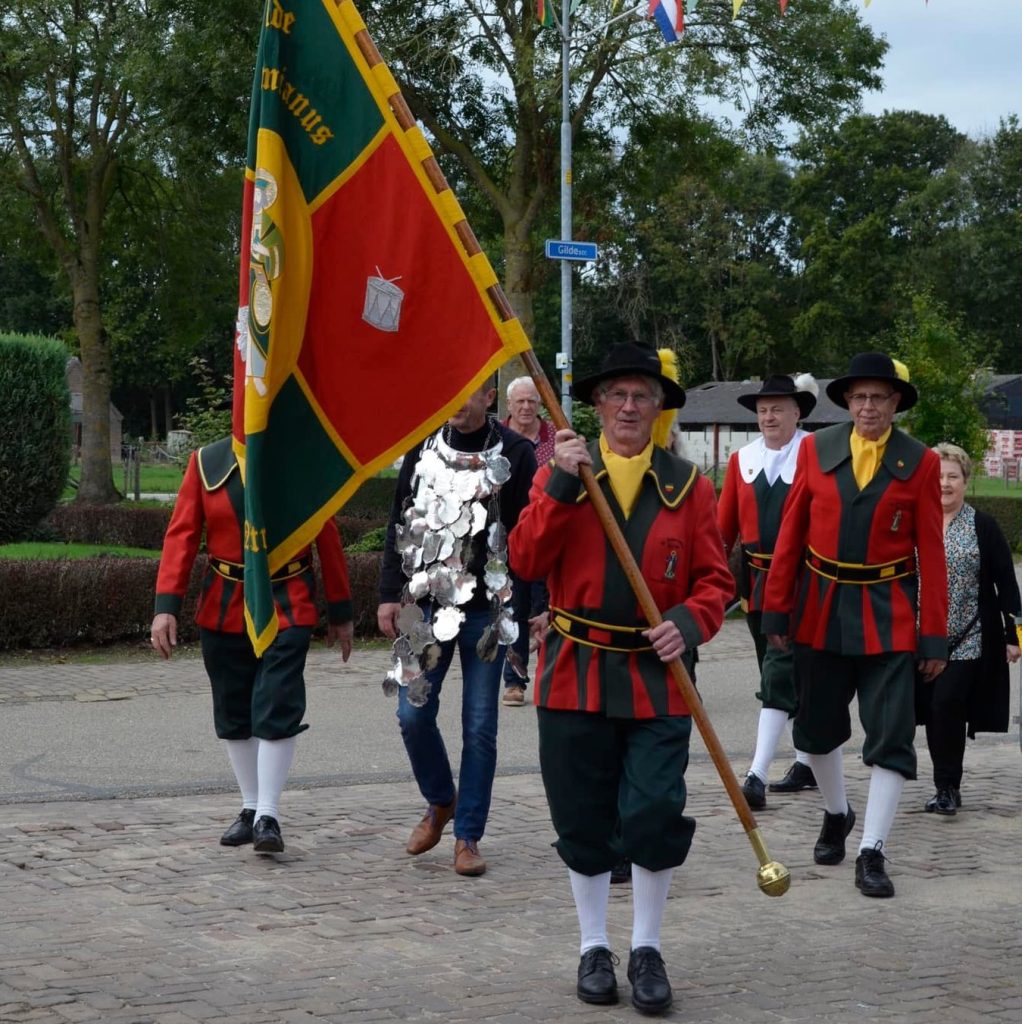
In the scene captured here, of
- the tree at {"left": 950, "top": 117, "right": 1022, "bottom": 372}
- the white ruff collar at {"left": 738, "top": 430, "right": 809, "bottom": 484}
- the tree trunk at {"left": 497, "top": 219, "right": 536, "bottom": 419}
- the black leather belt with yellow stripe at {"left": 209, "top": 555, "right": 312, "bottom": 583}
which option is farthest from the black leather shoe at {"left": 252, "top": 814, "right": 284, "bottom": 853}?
the tree at {"left": 950, "top": 117, "right": 1022, "bottom": 372}

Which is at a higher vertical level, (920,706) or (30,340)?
(30,340)

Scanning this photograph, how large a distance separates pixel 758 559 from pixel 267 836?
2.89 m

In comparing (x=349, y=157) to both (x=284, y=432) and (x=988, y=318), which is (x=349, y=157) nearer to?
(x=284, y=432)

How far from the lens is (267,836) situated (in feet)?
21.1

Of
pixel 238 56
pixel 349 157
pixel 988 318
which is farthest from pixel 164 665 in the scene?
pixel 988 318

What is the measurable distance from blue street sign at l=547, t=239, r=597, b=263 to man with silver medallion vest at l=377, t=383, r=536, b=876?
567 inches

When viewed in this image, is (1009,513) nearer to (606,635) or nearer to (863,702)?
(863,702)

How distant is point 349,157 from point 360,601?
26.5 ft

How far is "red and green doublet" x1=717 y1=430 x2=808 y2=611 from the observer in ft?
26.3

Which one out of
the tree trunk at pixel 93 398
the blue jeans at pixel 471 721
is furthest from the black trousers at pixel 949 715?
the tree trunk at pixel 93 398

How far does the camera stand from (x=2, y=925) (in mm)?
5492

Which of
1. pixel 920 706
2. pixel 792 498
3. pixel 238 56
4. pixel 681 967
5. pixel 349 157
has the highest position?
pixel 238 56

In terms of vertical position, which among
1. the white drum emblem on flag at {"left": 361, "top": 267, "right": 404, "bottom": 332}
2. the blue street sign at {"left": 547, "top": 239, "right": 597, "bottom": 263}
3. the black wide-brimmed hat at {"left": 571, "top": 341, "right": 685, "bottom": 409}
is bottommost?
the black wide-brimmed hat at {"left": 571, "top": 341, "right": 685, "bottom": 409}

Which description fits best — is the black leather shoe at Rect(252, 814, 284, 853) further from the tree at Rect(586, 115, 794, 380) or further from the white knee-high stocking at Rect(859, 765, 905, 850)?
the tree at Rect(586, 115, 794, 380)
